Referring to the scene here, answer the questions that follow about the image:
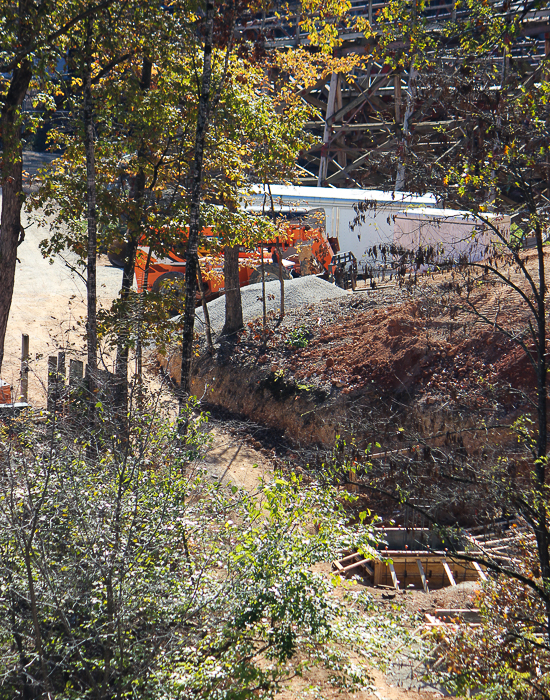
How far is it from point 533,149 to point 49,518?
7.45 meters

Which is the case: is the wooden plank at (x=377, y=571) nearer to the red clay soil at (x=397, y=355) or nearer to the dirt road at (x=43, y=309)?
the red clay soil at (x=397, y=355)

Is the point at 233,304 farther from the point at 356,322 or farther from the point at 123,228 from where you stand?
the point at 123,228

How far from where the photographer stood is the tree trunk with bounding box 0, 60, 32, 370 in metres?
10.6

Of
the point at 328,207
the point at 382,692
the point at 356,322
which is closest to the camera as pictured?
the point at 382,692

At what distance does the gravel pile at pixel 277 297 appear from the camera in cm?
1992

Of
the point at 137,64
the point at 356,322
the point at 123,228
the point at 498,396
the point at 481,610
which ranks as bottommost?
the point at 481,610

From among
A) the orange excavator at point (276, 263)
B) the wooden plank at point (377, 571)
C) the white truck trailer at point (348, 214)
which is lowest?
the wooden plank at point (377, 571)

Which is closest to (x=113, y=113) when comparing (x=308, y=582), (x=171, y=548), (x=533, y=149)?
(x=533, y=149)

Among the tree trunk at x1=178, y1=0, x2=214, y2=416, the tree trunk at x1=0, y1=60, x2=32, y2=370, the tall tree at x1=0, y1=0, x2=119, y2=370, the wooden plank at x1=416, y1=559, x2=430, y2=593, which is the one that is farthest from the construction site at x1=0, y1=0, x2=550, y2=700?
the tall tree at x1=0, y1=0, x2=119, y2=370

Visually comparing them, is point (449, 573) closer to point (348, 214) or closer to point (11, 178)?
point (11, 178)

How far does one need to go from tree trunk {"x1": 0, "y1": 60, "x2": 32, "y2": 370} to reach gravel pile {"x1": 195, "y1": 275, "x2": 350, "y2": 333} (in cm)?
842

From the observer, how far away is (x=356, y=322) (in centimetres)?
1706

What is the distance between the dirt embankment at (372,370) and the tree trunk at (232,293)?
19.3 inches

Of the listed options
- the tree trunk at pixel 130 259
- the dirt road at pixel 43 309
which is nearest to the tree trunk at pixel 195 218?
the tree trunk at pixel 130 259
